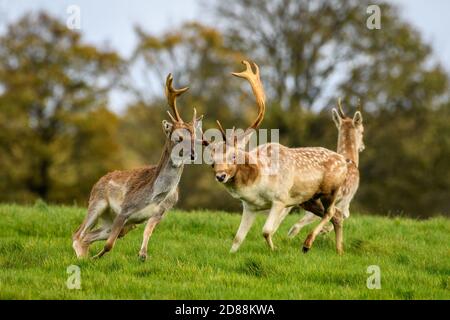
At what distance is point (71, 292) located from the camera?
26.6 ft

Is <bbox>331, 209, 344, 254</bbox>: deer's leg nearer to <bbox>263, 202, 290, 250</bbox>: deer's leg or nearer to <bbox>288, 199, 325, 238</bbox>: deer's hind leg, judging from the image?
<bbox>288, 199, 325, 238</bbox>: deer's hind leg

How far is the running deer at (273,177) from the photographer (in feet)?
33.8

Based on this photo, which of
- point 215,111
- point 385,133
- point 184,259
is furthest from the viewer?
point 215,111

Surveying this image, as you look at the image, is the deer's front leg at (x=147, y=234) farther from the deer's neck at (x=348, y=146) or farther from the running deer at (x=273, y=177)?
the deer's neck at (x=348, y=146)

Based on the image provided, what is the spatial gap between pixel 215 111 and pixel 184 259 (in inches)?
874

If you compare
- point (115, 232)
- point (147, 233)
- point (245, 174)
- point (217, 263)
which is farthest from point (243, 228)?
point (115, 232)

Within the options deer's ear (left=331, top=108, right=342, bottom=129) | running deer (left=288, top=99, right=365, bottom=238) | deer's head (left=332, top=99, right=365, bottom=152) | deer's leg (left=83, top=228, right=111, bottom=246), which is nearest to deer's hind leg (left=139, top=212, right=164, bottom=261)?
deer's leg (left=83, top=228, right=111, bottom=246)

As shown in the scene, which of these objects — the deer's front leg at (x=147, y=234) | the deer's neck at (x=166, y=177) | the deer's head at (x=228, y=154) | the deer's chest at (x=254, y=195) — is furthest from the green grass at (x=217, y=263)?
the deer's head at (x=228, y=154)

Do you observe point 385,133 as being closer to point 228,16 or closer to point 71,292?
point 228,16

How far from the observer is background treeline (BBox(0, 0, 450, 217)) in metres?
28.3

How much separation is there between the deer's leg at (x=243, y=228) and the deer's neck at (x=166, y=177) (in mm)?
1191

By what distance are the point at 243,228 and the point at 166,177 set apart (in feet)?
4.56

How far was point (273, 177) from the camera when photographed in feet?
34.6
